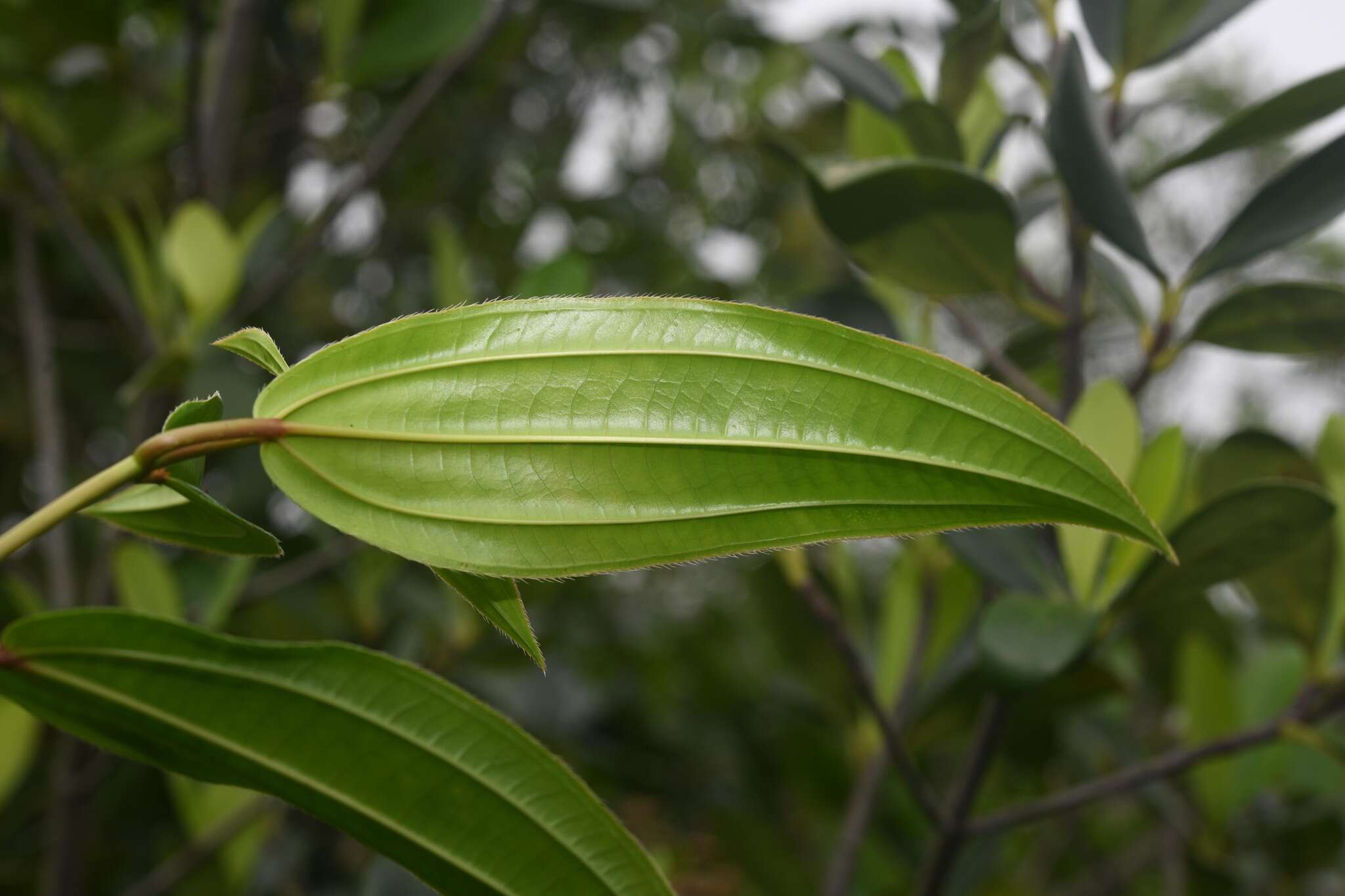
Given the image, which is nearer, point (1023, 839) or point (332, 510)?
point (332, 510)

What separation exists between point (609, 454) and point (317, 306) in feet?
5.09

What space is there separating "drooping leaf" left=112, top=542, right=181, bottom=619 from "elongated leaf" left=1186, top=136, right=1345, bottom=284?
2.66 ft

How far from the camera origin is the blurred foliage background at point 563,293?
0.96 metres

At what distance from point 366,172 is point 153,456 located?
83cm

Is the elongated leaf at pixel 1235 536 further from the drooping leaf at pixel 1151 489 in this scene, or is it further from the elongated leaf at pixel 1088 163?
the elongated leaf at pixel 1088 163

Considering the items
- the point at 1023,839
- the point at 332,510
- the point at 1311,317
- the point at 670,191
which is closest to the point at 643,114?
the point at 670,191

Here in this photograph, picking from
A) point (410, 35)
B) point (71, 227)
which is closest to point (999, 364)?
point (410, 35)

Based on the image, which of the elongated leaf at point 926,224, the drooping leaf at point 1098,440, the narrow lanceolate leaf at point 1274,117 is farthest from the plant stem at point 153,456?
the narrow lanceolate leaf at point 1274,117

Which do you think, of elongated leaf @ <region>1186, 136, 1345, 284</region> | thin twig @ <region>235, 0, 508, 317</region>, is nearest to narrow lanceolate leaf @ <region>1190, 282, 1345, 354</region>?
elongated leaf @ <region>1186, 136, 1345, 284</region>

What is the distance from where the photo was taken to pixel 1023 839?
145 cm

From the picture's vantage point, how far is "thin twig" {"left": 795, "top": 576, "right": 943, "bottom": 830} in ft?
2.21

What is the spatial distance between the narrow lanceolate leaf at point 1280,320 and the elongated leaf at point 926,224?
0.13 m

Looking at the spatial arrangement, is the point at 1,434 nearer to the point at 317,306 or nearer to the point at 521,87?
the point at 317,306

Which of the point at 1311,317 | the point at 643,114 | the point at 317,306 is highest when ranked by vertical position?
the point at 643,114
